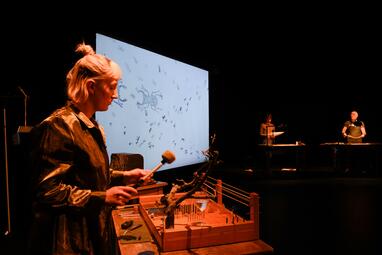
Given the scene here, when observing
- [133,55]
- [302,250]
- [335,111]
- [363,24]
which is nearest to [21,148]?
[133,55]

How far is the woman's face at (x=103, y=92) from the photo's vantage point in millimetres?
1184

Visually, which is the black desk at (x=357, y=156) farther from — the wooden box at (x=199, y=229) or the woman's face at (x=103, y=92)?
the woman's face at (x=103, y=92)

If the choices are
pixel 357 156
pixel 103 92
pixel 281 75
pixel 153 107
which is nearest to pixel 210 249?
pixel 103 92

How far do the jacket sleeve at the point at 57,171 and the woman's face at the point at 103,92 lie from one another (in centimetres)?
18

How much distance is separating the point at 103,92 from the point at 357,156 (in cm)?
882

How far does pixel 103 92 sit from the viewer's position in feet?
3.92

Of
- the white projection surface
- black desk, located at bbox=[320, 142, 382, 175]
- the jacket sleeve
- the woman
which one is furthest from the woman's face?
black desk, located at bbox=[320, 142, 382, 175]

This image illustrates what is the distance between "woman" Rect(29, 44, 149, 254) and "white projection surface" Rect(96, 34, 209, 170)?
210cm

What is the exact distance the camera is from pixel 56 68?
11.5 feet

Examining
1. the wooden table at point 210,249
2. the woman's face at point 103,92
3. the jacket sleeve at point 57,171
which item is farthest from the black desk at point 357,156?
the jacket sleeve at point 57,171

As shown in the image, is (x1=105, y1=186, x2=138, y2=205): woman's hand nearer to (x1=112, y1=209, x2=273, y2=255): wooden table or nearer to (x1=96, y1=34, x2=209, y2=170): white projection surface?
(x1=112, y1=209, x2=273, y2=255): wooden table

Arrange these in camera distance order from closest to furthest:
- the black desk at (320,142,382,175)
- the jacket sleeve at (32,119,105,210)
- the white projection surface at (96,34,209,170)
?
the jacket sleeve at (32,119,105,210) < the white projection surface at (96,34,209,170) < the black desk at (320,142,382,175)

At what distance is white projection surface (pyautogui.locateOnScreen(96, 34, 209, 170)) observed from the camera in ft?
11.4

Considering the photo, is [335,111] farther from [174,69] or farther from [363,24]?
[174,69]
